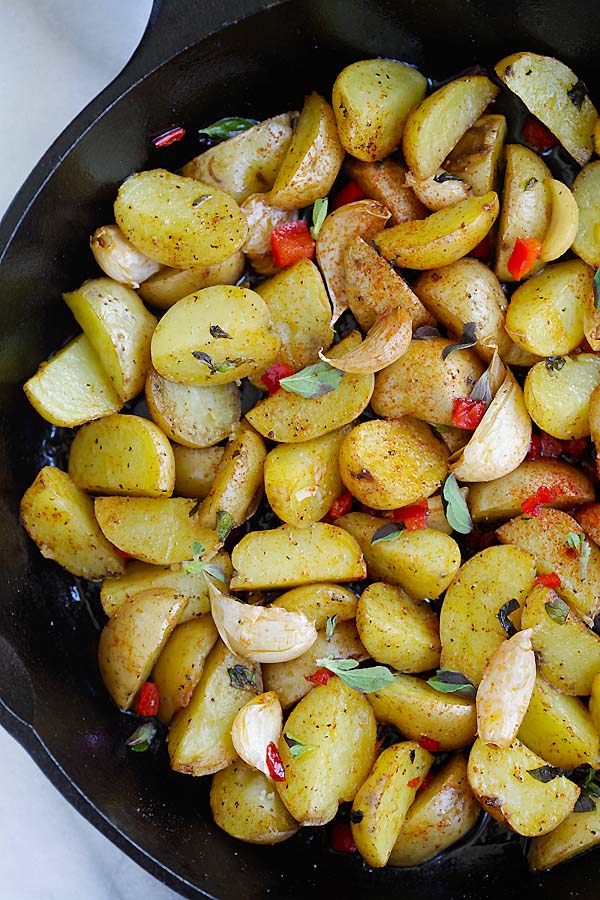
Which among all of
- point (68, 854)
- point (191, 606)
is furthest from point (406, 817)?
point (68, 854)

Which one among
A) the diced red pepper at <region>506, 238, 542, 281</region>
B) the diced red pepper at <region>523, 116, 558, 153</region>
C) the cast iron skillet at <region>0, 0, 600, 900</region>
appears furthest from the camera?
the diced red pepper at <region>523, 116, 558, 153</region>

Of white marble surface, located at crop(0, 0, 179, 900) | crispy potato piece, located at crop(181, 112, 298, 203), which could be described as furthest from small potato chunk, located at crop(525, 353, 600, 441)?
white marble surface, located at crop(0, 0, 179, 900)

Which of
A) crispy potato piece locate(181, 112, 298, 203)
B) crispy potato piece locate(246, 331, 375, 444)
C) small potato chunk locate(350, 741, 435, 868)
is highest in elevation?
crispy potato piece locate(181, 112, 298, 203)

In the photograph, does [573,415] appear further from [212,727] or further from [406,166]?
[212,727]

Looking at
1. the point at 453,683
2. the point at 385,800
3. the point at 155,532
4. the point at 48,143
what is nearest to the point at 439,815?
the point at 385,800

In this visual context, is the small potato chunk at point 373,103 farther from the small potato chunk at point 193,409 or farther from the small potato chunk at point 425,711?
the small potato chunk at point 425,711

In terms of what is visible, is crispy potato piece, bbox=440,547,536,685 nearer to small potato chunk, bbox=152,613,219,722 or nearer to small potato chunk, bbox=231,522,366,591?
small potato chunk, bbox=231,522,366,591
